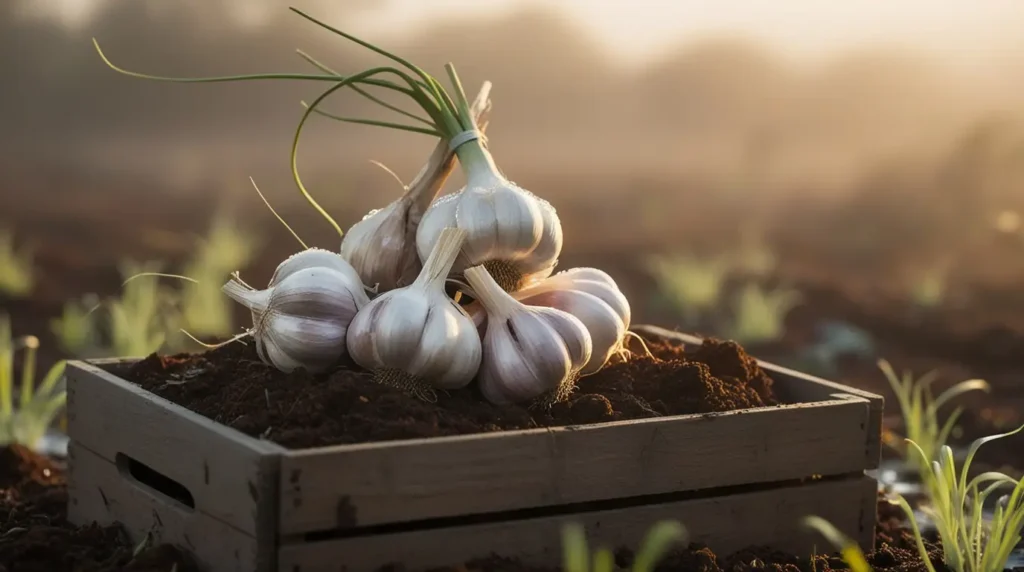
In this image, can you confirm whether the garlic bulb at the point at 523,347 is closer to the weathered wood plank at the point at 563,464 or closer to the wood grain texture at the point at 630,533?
the weathered wood plank at the point at 563,464

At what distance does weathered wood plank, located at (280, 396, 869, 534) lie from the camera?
6.93 ft

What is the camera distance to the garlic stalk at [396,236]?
8.73 ft

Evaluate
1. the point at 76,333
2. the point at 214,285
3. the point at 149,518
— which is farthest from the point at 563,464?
the point at 76,333

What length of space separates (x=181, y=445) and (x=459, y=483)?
1.71ft

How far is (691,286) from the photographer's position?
6.09 meters

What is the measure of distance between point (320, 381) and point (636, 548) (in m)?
0.68

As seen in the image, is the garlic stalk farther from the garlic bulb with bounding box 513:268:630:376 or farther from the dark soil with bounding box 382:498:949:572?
the dark soil with bounding box 382:498:949:572

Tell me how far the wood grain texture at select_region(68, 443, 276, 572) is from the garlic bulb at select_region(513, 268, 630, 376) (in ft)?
2.55

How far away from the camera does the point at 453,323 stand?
2373 mm

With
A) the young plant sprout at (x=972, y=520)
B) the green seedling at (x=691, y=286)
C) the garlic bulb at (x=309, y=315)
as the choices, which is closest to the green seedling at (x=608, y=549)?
the young plant sprout at (x=972, y=520)

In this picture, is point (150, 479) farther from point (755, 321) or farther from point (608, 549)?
point (755, 321)

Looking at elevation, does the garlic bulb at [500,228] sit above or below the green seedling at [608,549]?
above

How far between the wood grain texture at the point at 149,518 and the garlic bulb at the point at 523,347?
55 cm

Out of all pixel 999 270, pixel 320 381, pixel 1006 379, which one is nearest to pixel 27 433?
pixel 320 381
